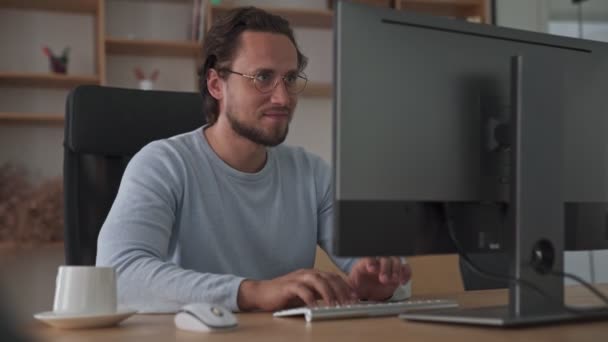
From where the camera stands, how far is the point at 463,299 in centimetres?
136

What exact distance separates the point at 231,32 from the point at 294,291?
85 cm

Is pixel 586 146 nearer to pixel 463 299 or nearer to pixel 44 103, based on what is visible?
pixel 463 299

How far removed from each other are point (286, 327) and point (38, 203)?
249cm

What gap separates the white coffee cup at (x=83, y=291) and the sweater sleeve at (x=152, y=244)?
0.60 ft

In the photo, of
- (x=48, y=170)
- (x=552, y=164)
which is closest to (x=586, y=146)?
(x=552, y=164)

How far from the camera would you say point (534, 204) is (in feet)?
3.36

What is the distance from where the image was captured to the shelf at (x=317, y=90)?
3881 mm

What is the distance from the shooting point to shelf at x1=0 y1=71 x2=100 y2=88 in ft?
11.2

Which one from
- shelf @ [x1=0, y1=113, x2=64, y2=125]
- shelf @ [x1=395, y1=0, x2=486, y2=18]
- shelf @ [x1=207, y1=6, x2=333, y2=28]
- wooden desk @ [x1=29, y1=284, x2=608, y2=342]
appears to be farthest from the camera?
shelf @ [x1=395, y1=0, x2=486, y2=18]

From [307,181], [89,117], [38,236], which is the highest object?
[89,117]

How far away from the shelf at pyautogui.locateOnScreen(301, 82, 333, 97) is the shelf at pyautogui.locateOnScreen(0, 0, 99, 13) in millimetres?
1134

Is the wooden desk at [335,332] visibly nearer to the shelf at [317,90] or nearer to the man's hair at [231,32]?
the man's hair at [231,32]

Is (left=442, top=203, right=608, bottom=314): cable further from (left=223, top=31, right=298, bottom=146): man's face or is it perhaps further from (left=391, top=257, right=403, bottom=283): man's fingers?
(left=223, top=31, right=298, bottom=146): man's face

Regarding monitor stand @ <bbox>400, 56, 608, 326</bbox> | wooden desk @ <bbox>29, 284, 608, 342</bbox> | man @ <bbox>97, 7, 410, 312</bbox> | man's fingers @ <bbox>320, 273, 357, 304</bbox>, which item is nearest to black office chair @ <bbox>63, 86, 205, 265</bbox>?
man @ <bbox>97, 7, 410, 312</bbox>
